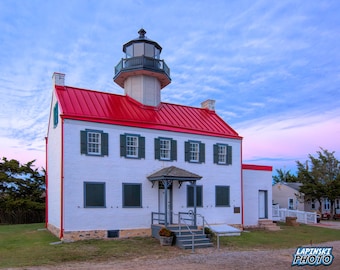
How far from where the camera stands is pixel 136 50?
76.8ft

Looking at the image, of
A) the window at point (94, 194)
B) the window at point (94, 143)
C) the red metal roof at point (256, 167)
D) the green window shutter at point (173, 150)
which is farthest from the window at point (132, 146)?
the red metal roof at point (256, 167)

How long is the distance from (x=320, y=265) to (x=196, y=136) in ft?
35.4

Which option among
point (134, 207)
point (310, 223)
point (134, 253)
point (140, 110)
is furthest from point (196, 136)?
point (310, 223)

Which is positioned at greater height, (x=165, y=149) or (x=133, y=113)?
(x=133, y=113)

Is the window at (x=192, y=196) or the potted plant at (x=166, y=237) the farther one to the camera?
the window at (x=192, y=196)

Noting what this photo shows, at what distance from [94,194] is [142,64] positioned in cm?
856

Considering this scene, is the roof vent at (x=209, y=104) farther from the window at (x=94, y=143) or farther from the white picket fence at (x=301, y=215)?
the white picket fence at (x=301, y=215)

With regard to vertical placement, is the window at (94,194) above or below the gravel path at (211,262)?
above

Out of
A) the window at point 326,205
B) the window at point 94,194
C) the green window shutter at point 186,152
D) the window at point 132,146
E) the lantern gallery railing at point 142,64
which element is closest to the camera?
the window at point 94,194

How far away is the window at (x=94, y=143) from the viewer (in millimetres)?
18203

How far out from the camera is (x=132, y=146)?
64.5 ft

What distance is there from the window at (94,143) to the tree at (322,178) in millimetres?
25171

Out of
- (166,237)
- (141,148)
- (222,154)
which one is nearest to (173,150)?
(141,148)

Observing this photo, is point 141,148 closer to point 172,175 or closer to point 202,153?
point 172,175
